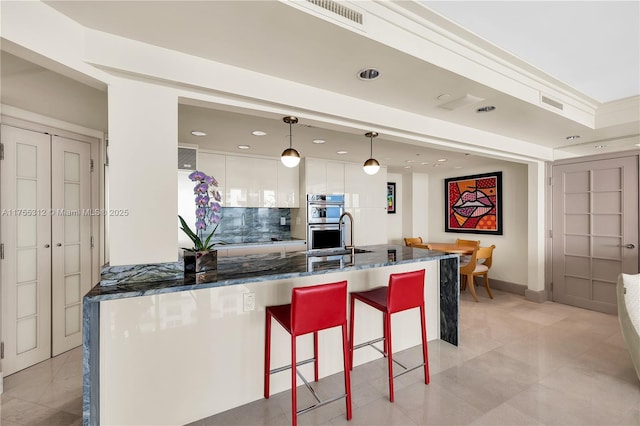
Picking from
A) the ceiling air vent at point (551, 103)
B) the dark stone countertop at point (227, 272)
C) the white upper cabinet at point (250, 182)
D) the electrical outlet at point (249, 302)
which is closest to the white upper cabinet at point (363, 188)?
the white upper cabinet at point (250, 182)

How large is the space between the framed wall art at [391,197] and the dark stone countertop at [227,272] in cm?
390

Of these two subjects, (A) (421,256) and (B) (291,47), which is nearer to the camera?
(B) (291,47)

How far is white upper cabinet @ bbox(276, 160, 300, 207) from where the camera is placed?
489cm

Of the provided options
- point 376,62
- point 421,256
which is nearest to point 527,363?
point 421,256

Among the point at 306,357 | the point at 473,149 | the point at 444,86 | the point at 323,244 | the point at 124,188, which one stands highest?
the point at 444,86

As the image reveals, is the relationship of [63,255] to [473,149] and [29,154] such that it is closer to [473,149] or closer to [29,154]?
[29,154]

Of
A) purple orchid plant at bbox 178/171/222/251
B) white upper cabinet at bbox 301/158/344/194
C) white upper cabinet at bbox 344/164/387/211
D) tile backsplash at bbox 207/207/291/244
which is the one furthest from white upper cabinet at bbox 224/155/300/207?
purple orchid plant at bbox 178/171/222/251

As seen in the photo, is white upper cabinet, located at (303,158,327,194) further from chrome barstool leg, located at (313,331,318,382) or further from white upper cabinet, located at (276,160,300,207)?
chrome barstool leg, located at (313,331,318,382)

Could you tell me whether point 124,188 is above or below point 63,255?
above

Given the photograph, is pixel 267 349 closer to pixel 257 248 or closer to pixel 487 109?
pixel 257 248

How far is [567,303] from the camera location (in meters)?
4.30

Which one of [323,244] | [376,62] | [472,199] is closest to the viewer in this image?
[376,62]

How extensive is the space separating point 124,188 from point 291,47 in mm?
1312

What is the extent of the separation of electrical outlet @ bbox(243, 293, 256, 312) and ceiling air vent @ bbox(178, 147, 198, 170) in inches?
94.6
